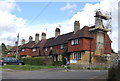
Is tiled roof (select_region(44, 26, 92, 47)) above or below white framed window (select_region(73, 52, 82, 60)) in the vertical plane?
above

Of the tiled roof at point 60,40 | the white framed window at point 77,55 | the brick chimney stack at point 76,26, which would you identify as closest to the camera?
the white framed window at point 77,55

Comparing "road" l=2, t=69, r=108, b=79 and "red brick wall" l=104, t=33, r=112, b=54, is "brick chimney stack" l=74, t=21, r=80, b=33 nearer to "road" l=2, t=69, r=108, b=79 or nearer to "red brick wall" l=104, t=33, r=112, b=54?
"red brick wall" l=104, t=33, r=112, b=54

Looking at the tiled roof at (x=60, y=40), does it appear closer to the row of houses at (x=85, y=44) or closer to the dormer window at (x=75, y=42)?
the row of houses at (x=85, y=44)

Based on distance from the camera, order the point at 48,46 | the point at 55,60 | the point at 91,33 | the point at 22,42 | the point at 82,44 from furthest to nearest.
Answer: the point at 22,42, the point at 48,46, the point at 55,60, the point at 91,33, the point at 82,44

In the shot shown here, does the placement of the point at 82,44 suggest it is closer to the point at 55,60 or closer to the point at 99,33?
the point at 99,33

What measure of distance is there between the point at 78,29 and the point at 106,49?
24.3 ft

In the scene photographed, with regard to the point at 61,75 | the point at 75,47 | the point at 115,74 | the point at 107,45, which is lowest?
the point at 61,75

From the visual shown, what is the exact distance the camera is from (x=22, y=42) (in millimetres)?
72812

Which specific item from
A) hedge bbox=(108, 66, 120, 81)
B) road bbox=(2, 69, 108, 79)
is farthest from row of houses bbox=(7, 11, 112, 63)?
hedge bbox=(108, 66, 120, 81)

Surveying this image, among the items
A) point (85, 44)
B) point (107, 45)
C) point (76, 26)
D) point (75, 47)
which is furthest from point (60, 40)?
point (107, 45)

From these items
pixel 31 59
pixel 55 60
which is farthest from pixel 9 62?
pixel 55 60

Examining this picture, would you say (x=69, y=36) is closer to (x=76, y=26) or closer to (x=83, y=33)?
(x=76, y=26)

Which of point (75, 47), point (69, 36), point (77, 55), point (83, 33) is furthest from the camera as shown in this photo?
point (69, 36)

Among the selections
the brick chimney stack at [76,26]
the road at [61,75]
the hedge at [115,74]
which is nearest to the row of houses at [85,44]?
the brick chimney stack at [76,26]
